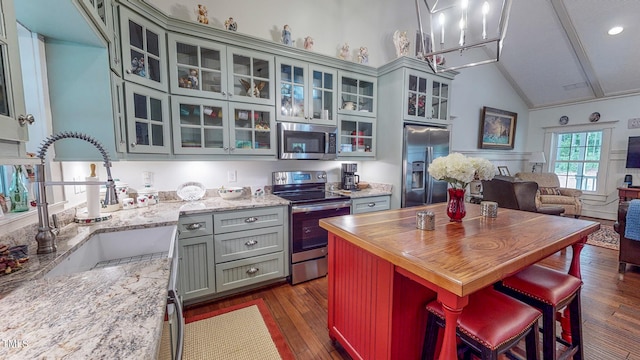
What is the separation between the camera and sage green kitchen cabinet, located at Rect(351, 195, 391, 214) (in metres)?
2.86

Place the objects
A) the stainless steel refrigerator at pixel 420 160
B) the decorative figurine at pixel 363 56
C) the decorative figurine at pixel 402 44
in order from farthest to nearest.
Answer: the decorative figurine at pixel 363 56, the decorative figurine at pixel 402 44, the stainless steel refrigerator at pixel 420 160

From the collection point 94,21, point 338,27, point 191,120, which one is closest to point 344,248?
point 191,120

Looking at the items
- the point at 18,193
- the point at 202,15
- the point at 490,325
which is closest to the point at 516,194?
the point at 490,325

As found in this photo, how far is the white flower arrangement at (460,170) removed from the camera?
149 cm

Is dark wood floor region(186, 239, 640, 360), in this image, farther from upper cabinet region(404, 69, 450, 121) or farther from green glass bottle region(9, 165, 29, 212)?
upper cabinet region(404, 69, 450, 121)

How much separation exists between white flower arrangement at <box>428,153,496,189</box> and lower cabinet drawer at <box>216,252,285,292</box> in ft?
5.41

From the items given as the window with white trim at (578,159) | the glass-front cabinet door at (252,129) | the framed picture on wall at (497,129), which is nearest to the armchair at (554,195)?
the window with white trim at (578,159)

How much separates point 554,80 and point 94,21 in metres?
7.12

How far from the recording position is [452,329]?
1005mm

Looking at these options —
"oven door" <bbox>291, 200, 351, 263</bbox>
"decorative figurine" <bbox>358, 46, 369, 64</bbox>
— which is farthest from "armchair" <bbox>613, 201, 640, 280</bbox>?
"decorative figurine" <bbox>358, 46, 369, 64</bbox>

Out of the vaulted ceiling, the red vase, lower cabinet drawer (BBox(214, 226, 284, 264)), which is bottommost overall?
lower cabinet drawer (BBox(214, 226, 284, 264))

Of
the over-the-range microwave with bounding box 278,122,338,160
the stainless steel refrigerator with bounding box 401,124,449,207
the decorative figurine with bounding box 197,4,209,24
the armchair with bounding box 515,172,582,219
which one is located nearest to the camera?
the decorative figurine with bounding box 197,4,209,24

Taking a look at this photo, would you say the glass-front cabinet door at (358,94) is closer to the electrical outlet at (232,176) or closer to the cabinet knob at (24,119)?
the electrical outlet at (232,176)

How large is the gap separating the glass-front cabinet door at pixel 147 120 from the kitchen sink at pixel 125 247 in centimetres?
65
